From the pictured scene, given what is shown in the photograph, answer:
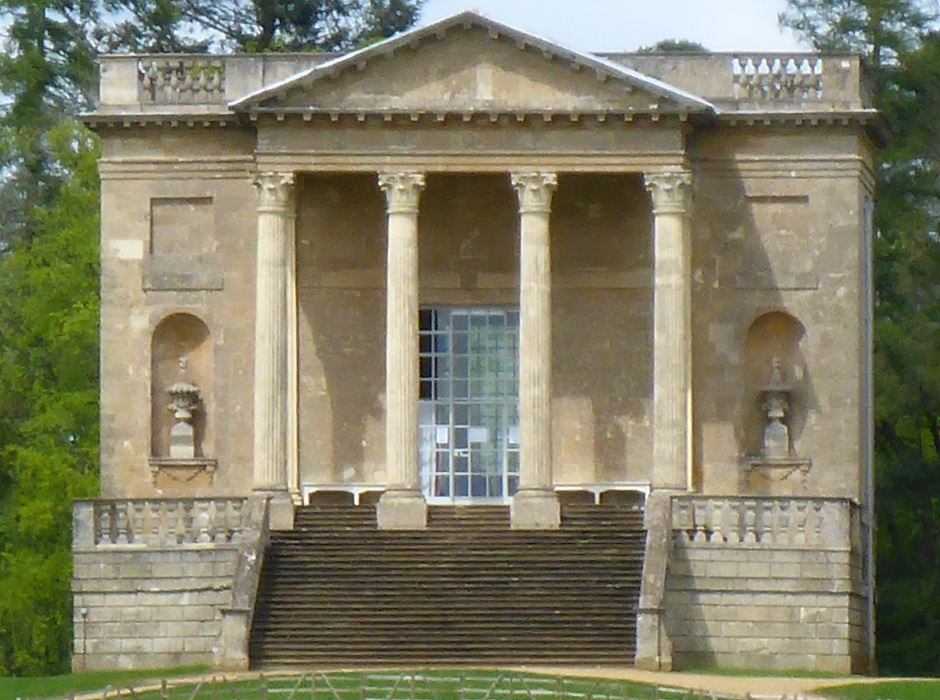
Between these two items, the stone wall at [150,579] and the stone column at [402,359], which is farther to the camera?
the stone column at [402,359]

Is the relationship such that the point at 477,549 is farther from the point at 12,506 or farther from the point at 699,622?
the point at 12,506

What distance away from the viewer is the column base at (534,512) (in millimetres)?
50969

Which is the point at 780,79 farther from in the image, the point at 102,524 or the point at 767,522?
the point at 102,524

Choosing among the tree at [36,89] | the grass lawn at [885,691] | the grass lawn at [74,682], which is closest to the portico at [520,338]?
the grass lawn at [74,682]

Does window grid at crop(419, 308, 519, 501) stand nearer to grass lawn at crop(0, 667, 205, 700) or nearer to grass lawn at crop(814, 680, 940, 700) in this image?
grass lawn at crop(0, 667, 205, 700)

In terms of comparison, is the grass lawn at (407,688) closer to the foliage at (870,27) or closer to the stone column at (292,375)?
the stone column at (292,375)

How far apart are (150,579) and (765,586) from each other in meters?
9.50

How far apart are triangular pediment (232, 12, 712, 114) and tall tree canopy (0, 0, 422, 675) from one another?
17174 mm

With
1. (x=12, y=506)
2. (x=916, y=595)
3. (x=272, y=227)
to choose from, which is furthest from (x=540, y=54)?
(x=12, y=506)

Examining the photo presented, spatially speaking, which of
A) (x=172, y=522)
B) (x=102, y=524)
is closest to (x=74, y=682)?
(x=102, y=524)

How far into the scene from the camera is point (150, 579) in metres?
49.4

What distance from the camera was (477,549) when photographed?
50.2 m

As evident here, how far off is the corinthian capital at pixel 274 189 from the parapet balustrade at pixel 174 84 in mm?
2066

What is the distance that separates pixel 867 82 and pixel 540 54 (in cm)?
621
